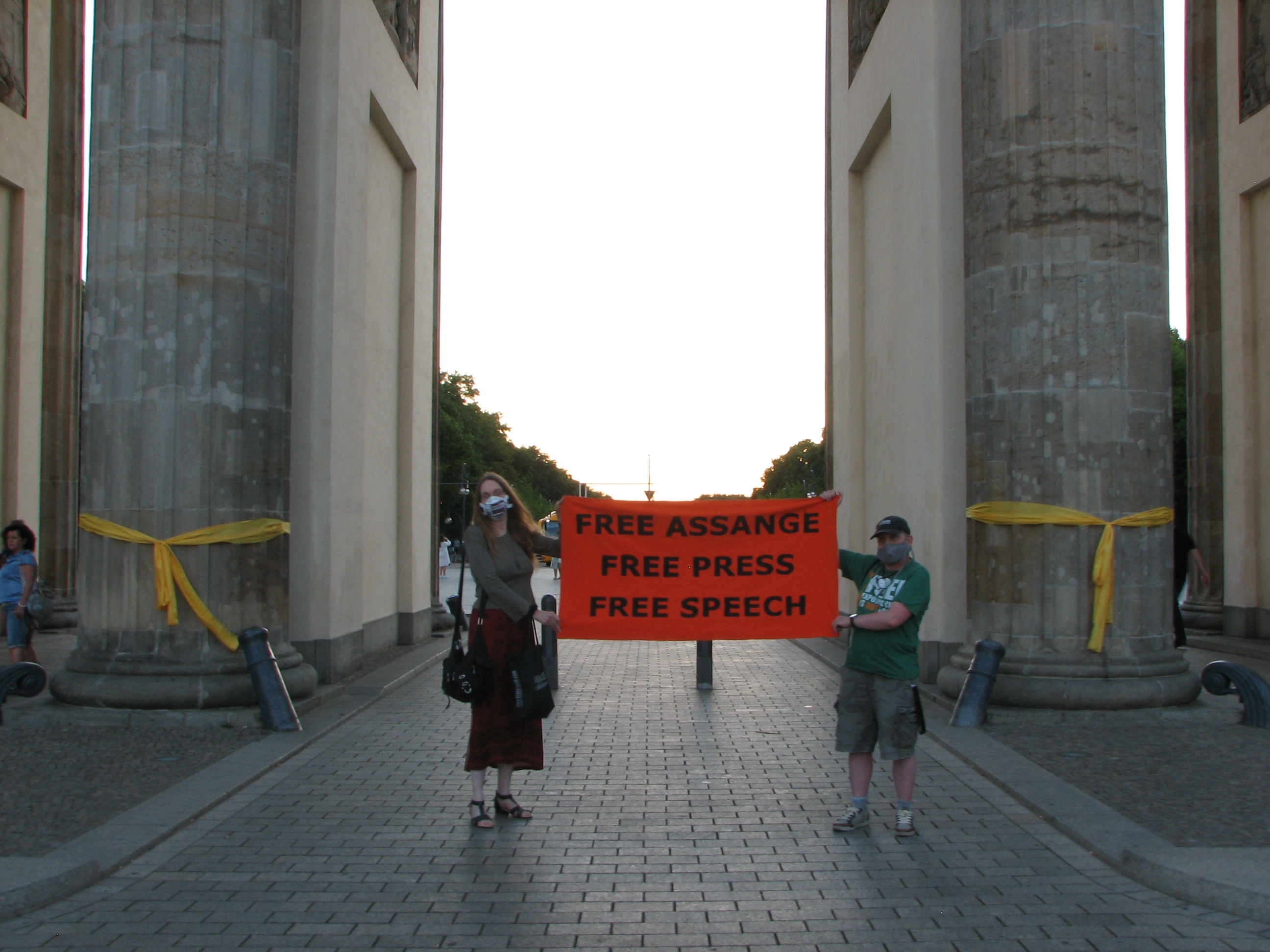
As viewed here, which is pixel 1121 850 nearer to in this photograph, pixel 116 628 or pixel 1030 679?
pixel 1030 679

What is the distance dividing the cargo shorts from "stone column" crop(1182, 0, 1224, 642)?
12465 millimetres

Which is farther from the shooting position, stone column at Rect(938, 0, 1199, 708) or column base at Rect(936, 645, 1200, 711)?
stone column at Rect(938, 0, 1199, 708)

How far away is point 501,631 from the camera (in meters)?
6.32

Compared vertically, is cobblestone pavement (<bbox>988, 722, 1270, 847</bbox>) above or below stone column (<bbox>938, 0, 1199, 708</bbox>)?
below

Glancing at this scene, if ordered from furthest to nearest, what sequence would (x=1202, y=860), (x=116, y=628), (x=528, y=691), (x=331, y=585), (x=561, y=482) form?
(x=561, y=482)
(x=331, y=585)
(x=116, y=628)
(x=528, y=691)
(x=1202, y=860)

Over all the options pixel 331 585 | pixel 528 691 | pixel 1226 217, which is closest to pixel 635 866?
pixel 528 691

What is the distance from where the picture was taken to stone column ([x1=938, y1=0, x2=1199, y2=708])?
30.8ft

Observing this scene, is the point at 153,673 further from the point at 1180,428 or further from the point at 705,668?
the point at 1180,428

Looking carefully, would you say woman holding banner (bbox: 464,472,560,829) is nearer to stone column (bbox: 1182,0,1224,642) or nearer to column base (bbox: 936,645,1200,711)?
column base (bbox: 936,645,1200,711)

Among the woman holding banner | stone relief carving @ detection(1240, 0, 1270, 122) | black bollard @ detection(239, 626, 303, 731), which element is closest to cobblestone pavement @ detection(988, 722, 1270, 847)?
the woman holding banner

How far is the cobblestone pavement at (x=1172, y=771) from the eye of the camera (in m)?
5.98

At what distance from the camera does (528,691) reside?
627 centimetres

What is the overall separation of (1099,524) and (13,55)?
17096 mm

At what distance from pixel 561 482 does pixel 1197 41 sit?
4381 inches
